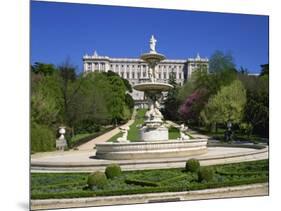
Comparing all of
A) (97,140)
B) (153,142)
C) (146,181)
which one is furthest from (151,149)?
(97,140)

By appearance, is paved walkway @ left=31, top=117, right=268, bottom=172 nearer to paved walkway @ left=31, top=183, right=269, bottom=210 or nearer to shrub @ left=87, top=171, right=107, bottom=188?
shrub @ left=87, top=171, right=107, bottom=188

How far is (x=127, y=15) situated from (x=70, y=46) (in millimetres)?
991

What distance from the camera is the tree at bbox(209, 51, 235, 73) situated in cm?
787

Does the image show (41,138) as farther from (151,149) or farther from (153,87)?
(153,87)

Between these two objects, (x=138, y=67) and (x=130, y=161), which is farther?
(x=138, y=67)

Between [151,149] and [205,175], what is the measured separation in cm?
97

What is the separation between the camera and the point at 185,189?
7.43 metres

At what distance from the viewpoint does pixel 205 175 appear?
7547 millimetres

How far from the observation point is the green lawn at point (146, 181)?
6.80 m

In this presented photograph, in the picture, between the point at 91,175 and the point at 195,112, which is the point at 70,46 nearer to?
the point at 91,175

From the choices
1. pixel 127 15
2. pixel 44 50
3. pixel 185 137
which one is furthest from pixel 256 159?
pixel 44 50

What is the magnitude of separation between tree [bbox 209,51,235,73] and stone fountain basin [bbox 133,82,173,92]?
30.4 inches

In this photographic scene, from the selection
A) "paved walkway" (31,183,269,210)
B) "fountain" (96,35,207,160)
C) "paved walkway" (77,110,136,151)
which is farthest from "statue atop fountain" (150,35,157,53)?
"paved walkway" (31,183,269,210)

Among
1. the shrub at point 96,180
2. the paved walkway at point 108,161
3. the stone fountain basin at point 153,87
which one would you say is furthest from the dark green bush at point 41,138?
the stone fountain basin at point 153,87
